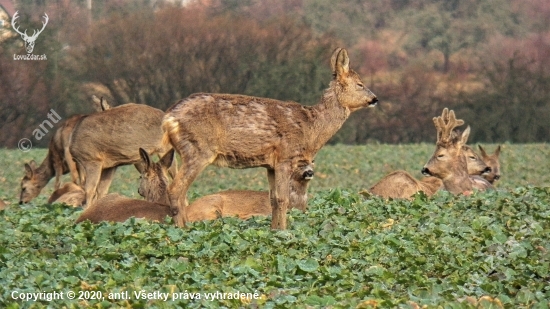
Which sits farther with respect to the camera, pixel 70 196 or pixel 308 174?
pixel 70 196

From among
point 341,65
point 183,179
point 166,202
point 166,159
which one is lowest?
point 166,202

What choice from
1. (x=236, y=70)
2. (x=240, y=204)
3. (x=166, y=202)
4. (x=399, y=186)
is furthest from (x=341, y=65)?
(x=236, y=70)

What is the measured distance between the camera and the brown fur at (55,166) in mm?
17719

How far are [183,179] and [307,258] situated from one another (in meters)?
2.59

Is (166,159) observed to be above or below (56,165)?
above

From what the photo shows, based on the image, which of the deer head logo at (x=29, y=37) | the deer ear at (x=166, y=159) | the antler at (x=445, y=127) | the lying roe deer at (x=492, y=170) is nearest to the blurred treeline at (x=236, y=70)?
the deer head logo at (x=29, y=37)

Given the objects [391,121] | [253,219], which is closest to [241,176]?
[253,219]

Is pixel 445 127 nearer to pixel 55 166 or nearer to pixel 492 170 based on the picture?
pixel 492 170

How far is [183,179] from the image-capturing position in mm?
11484

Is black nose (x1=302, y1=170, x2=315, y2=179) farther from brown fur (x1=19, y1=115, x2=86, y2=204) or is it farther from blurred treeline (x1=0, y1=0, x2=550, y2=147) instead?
blurred treeline (x1=0, y1=0, x2=550, y2=147)

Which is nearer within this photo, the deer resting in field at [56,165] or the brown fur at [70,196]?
the brown fur at [70,196]

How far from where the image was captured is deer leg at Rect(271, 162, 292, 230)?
11.1 metres

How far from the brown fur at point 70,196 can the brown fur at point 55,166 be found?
120 centimetres

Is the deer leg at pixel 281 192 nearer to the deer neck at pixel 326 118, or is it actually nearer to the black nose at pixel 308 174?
the black nose at pixel 308 174
